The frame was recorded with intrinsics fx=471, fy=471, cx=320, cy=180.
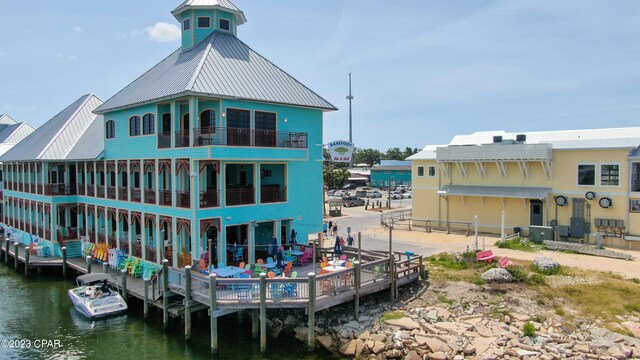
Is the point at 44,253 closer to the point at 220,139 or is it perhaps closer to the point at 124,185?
the point at 124,185

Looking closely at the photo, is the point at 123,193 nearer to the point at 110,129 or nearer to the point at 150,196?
the point at 150,196

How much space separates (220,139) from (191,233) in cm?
490

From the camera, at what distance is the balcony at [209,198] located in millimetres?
23656

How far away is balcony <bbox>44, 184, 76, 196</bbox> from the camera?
34062mm

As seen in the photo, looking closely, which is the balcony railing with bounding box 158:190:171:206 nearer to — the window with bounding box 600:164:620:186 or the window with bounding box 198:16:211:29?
the window with bounding box 198:16:211:29

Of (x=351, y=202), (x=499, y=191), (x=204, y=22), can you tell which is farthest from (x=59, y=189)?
(x=351, y=202)

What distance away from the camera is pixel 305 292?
1902 cm

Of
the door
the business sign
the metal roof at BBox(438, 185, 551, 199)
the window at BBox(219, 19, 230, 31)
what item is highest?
the window at BBox(219, 19, 230, 31)

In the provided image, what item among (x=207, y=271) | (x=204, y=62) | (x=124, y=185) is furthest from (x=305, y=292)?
(x=124, y=185)

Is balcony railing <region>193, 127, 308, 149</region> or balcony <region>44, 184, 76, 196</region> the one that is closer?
balcony railing <region>193, 127, 308, 149</region>

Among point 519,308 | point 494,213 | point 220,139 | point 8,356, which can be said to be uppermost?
point 220,139

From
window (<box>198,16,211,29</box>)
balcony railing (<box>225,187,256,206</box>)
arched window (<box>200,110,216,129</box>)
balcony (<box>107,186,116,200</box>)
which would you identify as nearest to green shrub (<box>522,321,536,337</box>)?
balcony railing (<box>225,187,256,206</box>)

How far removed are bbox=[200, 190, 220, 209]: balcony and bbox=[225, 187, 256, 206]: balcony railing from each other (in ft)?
1.97

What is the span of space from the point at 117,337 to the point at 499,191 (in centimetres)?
2885
